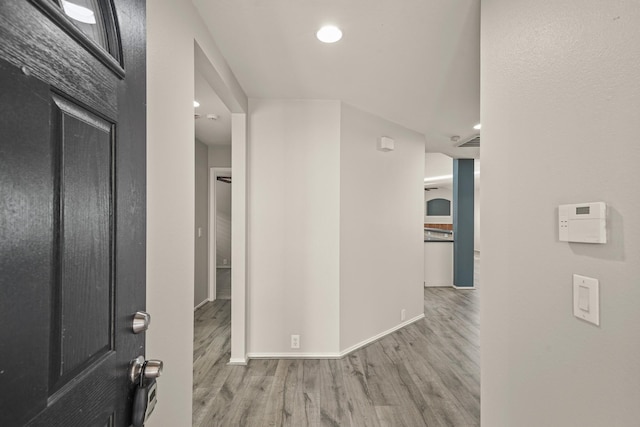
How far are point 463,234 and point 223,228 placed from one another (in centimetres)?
551

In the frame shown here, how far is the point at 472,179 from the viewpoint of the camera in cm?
588

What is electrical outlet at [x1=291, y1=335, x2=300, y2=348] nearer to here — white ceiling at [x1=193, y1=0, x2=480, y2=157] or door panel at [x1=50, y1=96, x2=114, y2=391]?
white ceiling at [x1=193, y1=0, x2=480, y2=157]

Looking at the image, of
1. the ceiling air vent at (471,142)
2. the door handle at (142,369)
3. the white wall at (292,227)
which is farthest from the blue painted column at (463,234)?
the door handle at (142,369)

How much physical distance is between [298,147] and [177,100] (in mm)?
1578

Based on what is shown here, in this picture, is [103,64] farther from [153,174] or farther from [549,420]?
[549,420]

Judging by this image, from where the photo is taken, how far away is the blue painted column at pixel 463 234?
5695 millimetres

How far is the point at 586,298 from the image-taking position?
833 millimetres

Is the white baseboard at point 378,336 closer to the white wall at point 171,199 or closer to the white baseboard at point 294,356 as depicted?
the white baseboard at point 294,356

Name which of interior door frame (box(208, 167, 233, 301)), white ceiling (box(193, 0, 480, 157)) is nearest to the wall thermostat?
white ceiling (box(193, 0, 480, 157))

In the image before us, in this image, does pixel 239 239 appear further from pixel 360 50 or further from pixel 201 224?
pixel 201 224

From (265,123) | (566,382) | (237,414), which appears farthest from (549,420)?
(265,123)

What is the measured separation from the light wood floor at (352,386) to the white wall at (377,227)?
1.25 feet

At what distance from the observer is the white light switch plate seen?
80 centimetres

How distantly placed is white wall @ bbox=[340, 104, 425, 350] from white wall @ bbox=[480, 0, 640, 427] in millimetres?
1757
